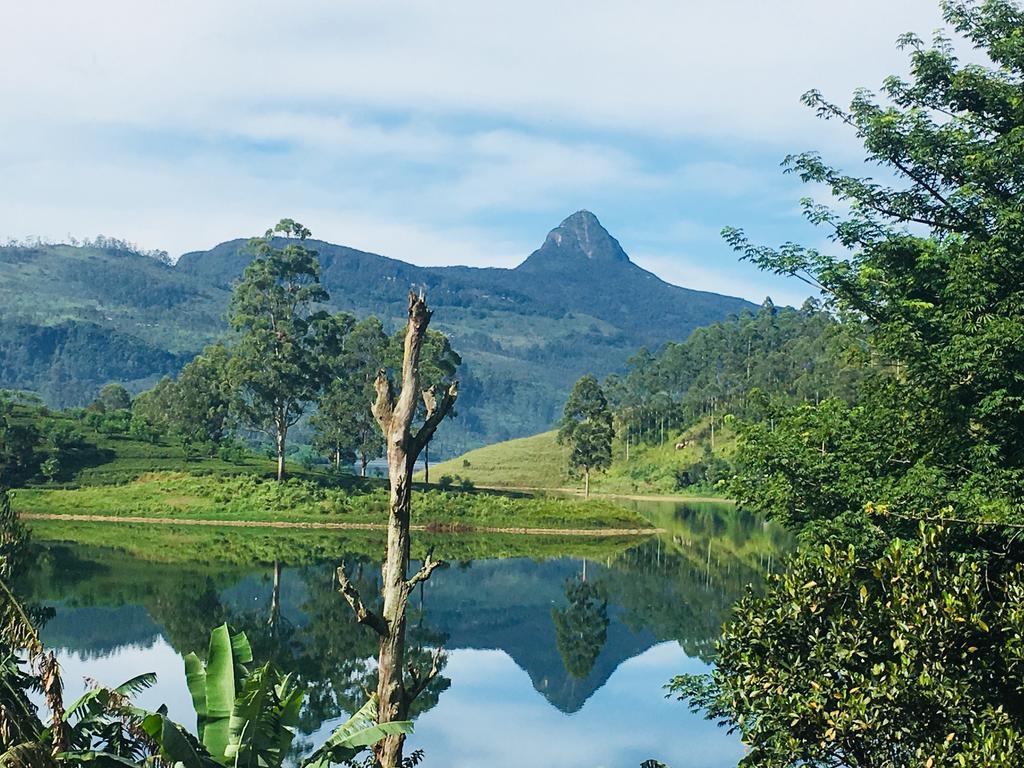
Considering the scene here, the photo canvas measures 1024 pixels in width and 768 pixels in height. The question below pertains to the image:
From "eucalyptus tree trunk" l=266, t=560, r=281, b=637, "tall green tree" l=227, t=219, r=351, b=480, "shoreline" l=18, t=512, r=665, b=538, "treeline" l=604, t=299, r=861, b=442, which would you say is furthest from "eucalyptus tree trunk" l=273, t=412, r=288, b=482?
"treeline" l=604, t=299, r=861, b=442

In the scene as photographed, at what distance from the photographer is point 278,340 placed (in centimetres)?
7475

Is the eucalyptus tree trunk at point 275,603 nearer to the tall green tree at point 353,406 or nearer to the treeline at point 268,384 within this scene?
the treeline at point 268,384

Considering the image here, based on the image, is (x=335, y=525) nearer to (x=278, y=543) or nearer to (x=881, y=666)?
(x=278, y=543)

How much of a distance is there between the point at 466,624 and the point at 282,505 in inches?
1135

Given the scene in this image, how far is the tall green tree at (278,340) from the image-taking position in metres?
72.8

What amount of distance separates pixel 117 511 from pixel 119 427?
17.9 metres

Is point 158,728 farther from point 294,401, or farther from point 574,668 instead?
point 294,401

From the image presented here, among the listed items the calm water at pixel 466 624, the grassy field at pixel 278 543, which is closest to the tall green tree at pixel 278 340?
the grassy field at pixel 278 543

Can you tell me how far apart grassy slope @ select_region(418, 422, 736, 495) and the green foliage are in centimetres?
9206

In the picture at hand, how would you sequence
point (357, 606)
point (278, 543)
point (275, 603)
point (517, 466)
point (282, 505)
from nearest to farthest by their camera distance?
point (357, 606) → point (275, 603) → point (278, 543) → point (282, 505) → point (517, 466)

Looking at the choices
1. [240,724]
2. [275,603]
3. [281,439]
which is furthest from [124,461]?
[240,724]

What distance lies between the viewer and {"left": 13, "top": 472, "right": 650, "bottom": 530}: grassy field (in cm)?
6500

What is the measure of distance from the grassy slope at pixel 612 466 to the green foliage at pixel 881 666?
92.1 metres

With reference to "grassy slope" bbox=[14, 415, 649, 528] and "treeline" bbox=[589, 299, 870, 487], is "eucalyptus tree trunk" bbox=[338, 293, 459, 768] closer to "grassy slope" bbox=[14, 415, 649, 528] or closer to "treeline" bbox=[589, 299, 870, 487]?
"grassy slope" bbox=[14, 415, 649, 528]
